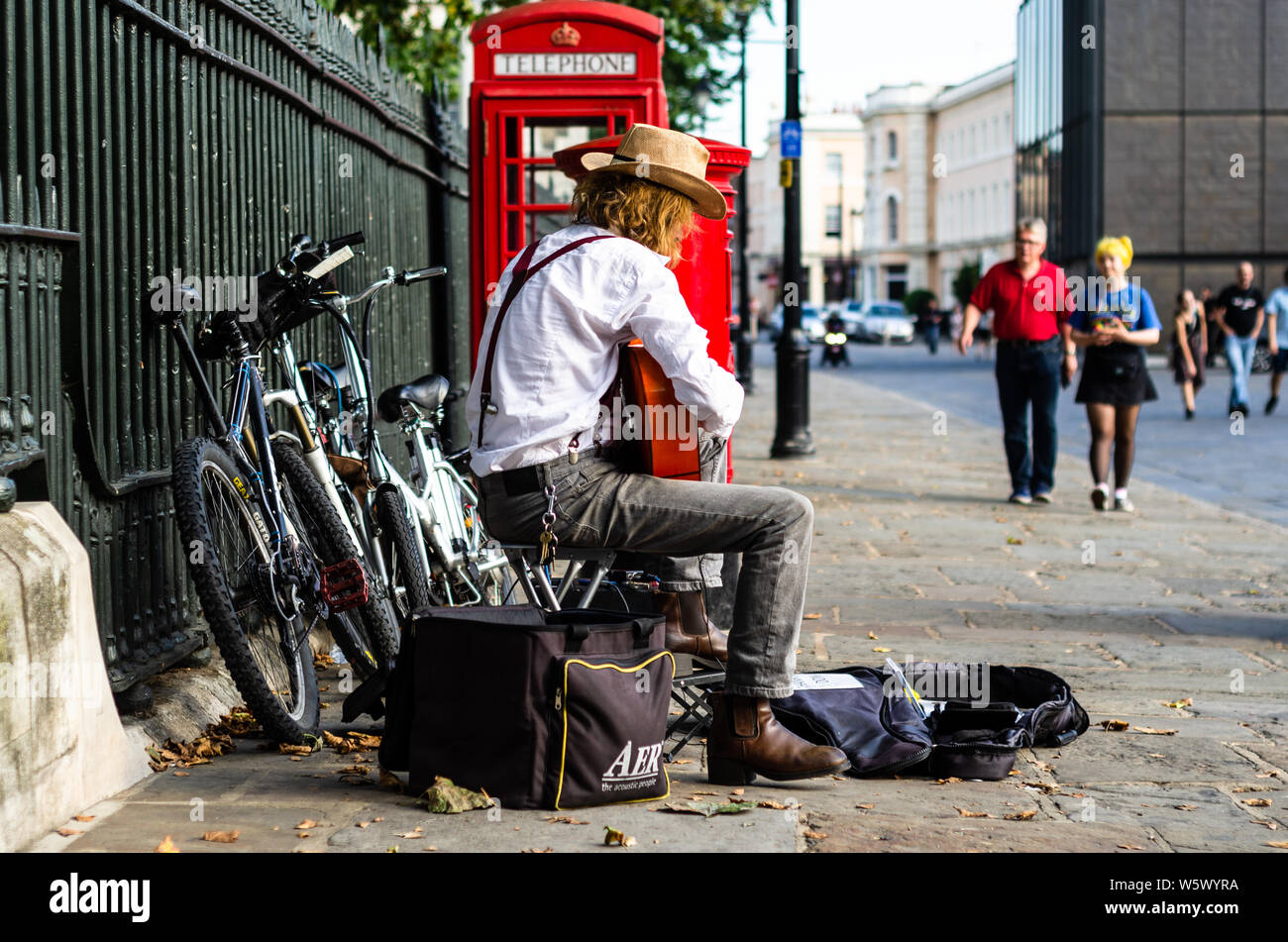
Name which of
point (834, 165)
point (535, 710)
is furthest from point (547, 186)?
point (834, 165)

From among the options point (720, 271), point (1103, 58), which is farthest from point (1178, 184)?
point (720, 271)

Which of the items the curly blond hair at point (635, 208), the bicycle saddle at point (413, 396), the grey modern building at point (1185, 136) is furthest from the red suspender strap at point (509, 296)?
the grey modern building at point (1185, 136)

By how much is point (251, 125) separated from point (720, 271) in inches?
75.9

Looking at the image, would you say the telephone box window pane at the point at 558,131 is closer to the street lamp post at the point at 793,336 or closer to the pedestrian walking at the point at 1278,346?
the street lamp post at the point at 793,336

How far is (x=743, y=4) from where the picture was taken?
60.3 feet

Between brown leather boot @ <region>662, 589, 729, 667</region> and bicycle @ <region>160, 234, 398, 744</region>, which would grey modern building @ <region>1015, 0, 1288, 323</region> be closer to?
brown leather boot @ <region>662, 589, 729, 667</region>

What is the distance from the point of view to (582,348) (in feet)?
14.2

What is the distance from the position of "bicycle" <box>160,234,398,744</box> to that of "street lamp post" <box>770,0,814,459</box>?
888 cm

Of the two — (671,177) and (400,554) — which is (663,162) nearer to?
(671,177)

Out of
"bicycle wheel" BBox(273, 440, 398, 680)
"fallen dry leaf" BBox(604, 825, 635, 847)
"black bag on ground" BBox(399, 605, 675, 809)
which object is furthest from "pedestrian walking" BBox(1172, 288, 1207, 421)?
"fallen dry leaf" BBox(604, 825, 635, 847)

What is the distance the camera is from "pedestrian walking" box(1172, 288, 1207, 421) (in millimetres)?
18703

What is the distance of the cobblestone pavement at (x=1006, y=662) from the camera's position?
397 centimetres
